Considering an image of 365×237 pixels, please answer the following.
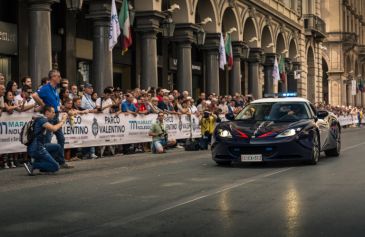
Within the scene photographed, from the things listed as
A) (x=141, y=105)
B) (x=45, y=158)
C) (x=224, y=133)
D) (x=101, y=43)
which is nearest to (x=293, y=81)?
(x=101, y=43)

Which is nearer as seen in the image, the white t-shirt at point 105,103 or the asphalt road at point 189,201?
the asphalt road at point 189,201

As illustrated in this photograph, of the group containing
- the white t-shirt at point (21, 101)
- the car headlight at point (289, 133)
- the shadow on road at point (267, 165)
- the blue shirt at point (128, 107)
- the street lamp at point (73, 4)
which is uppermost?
the street lamp at point (73, 4)

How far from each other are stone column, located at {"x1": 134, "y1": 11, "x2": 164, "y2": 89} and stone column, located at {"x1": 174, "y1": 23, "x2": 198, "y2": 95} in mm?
3395

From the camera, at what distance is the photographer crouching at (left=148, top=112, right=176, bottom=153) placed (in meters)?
19.2

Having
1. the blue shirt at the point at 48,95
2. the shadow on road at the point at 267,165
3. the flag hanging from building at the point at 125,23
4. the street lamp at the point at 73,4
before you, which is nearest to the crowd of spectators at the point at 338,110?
the flag hanging from building at the point at 125,23

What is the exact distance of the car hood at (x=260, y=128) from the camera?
12609 millimetres

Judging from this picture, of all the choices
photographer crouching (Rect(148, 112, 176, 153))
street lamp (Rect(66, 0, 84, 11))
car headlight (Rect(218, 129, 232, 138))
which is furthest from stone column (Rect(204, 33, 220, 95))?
car headlight (Rect(218, 129, 232, 138))

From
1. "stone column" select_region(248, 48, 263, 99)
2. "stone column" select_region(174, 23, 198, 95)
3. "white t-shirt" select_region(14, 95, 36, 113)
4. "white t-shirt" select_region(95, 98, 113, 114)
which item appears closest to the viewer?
"white t-shirt" select_region(14, 95, 36, 113)

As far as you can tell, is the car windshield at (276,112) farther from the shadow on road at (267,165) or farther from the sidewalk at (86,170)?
the sidewalk at (86,170)

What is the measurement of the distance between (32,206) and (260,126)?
18.8ft

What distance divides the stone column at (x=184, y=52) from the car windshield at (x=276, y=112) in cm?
1603

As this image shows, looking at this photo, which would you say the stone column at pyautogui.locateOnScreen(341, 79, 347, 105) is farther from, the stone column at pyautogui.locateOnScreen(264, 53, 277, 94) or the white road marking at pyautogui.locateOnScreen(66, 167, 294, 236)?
the white road marking at pyautogui.locateOnScreen(66, 167, 294, 236)

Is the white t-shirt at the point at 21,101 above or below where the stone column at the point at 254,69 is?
below

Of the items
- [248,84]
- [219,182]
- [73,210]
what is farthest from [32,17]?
[248,84]
